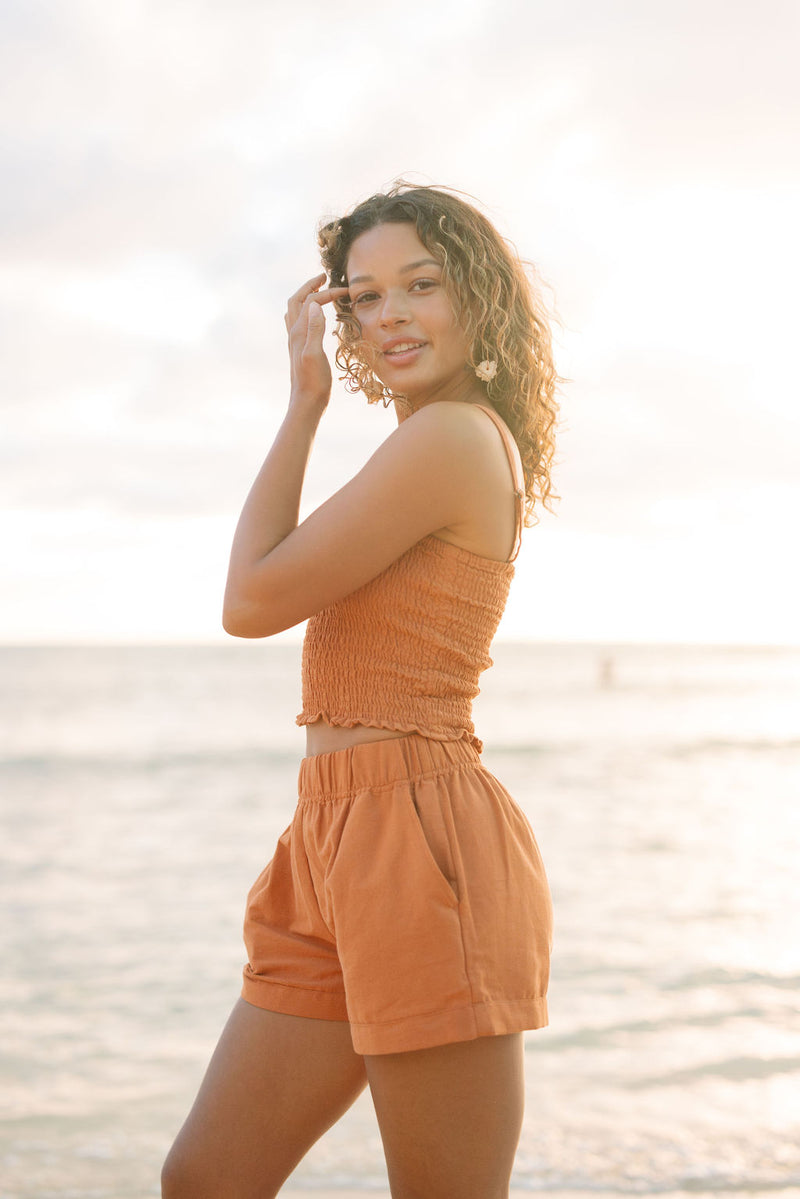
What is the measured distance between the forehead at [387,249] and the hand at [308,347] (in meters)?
0.07

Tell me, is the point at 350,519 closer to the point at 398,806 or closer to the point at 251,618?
the point at 251,618

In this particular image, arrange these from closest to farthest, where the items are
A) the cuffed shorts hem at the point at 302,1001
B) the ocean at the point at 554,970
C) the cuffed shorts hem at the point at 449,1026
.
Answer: the cuffed shorts hem at the point at 449,1026 → the cuffed shorts hem at the point at 302,1001 → the ocean at the point at 554,970

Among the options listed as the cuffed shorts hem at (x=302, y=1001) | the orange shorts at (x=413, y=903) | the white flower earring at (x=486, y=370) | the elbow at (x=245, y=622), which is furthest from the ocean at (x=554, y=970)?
the white flower earring at (x=486, y=370)

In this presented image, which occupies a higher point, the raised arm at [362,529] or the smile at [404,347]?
the smile at [404,347]

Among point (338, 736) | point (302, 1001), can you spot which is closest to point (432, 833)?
point (338, 736)

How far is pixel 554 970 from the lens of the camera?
20.2 ft

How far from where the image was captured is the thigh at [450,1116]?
1.69m

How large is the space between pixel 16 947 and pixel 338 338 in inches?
217

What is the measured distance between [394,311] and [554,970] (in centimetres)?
490

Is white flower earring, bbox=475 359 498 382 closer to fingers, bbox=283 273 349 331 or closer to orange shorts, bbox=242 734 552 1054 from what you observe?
fingers, bbox=283 273 349 331

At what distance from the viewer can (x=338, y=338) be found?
7.38ft

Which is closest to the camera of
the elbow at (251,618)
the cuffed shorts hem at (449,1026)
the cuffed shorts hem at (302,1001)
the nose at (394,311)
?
the cuffed shorts hem at (449,1026)

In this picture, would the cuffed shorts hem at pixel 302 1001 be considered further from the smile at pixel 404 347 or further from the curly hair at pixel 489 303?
the smile at pixel 404 347

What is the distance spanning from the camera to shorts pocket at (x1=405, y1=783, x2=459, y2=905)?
1.71 m
